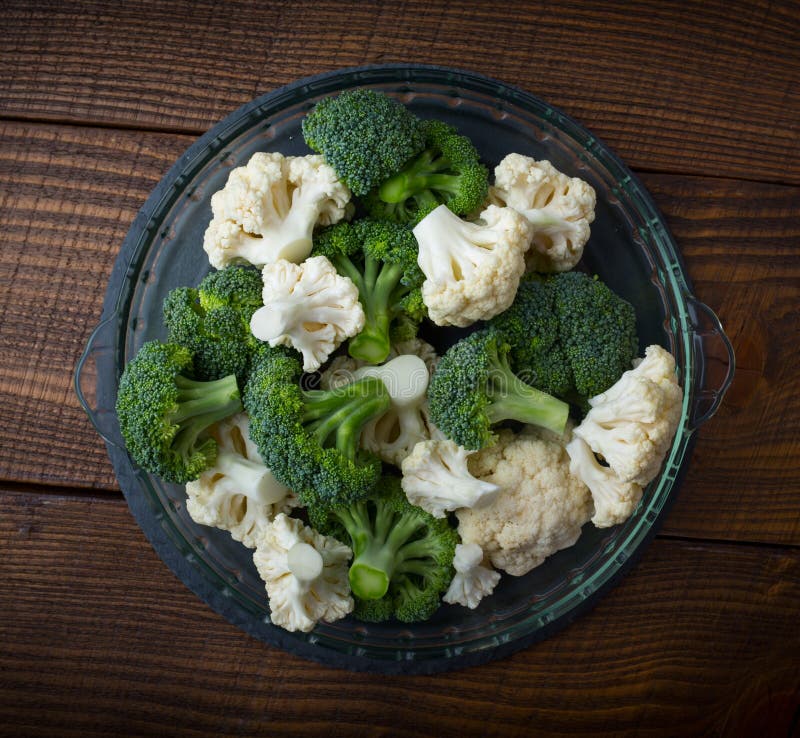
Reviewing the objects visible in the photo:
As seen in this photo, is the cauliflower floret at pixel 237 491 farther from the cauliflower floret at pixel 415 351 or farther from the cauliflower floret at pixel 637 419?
the cauliflower floret at pixel 637 419

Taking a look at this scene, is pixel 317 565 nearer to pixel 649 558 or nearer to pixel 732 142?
pixel 649 558

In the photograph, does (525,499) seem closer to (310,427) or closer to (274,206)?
(310,427)

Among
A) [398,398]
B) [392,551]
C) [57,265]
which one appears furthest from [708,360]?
[57,265]

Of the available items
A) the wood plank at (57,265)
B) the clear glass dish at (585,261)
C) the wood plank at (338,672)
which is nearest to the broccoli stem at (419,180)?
the clear glass dish at (585,261)

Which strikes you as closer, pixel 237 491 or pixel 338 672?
pixel 237 491

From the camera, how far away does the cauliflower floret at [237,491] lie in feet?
4.86

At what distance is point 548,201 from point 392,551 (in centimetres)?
82

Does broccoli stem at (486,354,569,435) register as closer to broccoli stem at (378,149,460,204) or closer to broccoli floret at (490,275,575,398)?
broccoli floret at (490,275,575,398)

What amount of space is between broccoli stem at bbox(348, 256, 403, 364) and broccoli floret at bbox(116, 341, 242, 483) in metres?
0.28

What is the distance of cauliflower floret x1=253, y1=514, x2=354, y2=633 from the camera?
1441 millimetres

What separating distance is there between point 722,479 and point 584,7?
1248 mm

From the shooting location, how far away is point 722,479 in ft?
5.91

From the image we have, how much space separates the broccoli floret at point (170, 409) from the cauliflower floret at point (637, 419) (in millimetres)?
748

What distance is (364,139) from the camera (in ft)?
4.59
